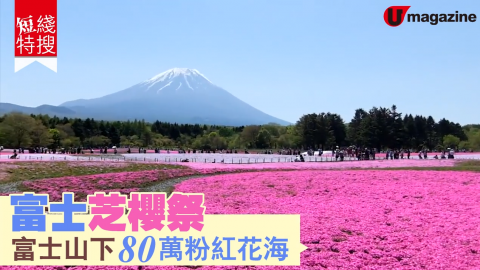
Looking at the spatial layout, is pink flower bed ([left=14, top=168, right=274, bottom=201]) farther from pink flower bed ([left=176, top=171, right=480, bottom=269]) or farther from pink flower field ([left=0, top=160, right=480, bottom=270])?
pink flower bed ([left=176, top=171, right=480, bottom=269])

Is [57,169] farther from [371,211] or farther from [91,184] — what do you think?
[371,211]

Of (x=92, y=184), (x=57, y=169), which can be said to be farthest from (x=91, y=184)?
(x=57, y=169)

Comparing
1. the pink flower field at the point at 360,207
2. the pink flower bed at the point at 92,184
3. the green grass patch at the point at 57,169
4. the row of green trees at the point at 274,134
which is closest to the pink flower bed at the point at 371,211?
the pink flower field at the point at 360,207

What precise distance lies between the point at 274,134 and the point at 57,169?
106m

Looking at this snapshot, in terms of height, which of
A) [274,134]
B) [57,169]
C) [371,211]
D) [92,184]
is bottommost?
[371,211]

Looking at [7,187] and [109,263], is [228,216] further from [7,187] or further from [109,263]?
[7,187]

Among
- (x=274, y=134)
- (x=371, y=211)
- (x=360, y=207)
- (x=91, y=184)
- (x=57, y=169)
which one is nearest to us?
(x=371, y=211)

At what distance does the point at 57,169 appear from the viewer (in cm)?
3425

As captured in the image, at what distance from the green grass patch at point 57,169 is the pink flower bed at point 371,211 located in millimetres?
12498

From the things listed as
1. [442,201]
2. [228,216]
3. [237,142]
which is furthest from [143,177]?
[237,142]

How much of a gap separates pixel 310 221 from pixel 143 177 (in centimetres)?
1790

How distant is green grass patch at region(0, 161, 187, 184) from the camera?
1195 inches

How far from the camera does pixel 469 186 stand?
878 inches

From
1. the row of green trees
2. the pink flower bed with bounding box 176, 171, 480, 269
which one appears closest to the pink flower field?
the pink flower bed with bounding box 176, 171, 480, 269
